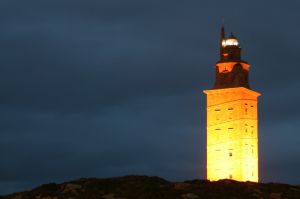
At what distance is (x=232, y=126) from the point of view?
3802 inches

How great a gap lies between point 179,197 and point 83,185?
838 centimetres

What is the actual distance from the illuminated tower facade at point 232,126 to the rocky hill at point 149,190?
105 ft

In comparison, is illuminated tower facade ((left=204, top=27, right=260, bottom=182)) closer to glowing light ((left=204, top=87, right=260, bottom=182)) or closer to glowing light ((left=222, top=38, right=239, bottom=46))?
glowing light ((left=204, top=87, right=260, bottom=182))

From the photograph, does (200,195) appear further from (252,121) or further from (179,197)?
(252,121)

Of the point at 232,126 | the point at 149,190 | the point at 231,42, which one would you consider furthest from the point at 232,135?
the point at 149,190

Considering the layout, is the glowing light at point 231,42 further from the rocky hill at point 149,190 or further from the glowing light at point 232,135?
the rocky hill at point 149,190

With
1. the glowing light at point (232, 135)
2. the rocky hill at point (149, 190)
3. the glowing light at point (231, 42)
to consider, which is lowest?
the rocky hill at point (149, 190)

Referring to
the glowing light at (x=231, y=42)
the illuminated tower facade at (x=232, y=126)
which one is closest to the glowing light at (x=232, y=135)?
the illuminated tower facade at (x=232, y=126)

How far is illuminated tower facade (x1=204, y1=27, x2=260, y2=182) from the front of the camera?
9606cm

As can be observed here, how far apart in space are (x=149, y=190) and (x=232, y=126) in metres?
39.2

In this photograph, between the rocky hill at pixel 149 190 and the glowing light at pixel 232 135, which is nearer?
the rocky hill at pixel 149 190

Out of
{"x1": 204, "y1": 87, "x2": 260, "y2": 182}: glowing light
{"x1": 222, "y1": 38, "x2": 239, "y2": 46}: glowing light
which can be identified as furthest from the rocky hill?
{"x1": 222, "y1": 38, "x2": 239, "y2": 46}: glowing light

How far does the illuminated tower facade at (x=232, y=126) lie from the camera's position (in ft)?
315

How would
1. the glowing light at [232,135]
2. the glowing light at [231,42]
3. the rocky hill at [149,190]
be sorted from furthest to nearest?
1. the glowing light at [231,42]
2. the glowing light at [232,135]
3. the rocky hill at [149,190]
